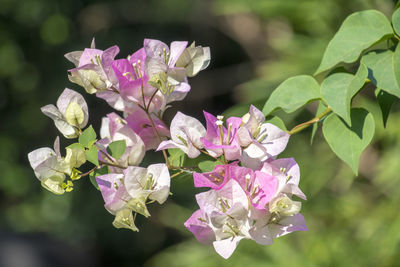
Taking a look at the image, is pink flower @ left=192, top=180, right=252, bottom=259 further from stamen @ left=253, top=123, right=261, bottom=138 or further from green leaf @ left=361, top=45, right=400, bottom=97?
green leaf @ left=361, top=45, right=400, bottom=97

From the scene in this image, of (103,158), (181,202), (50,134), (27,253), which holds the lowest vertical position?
(27,253)

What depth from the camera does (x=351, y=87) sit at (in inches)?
19.7

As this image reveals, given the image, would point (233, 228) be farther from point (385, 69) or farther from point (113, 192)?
point (385, 69)

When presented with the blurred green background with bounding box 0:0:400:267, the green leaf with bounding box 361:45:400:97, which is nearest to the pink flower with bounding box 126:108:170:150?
the green leaf with bounding box 361:45:400:97

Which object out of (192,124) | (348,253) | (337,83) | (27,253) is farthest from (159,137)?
(27,253)

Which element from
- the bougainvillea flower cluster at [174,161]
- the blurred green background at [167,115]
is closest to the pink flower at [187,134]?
the bougainvillea flower cluster at [174,161]

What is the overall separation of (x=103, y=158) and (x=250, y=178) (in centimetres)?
14

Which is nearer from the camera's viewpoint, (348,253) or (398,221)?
(398,221)

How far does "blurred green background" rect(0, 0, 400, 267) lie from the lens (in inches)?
65.7

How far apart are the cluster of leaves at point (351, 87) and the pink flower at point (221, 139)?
0.28 feet

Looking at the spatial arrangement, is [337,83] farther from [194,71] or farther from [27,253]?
[27,253]

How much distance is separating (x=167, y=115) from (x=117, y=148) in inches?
111

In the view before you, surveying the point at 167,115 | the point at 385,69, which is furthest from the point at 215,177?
the point at 167,115

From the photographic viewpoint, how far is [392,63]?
517mm
